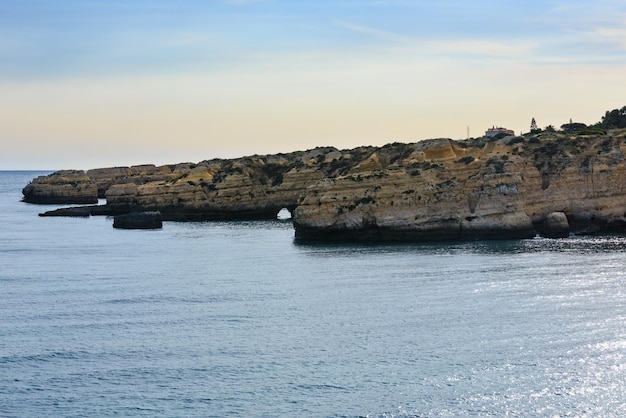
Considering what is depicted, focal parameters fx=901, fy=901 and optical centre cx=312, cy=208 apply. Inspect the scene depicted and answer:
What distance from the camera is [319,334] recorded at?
35750mm

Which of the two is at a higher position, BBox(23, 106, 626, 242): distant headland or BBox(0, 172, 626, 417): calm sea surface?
BBox(23, 106, 626, 242): distant headland

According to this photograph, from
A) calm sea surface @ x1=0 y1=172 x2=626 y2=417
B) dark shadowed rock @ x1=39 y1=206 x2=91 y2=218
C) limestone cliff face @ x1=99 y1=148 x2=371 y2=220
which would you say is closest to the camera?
calm sea surface @ x1=0 y1=172 x2=626 y2=417

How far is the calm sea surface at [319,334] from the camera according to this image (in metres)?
27.4

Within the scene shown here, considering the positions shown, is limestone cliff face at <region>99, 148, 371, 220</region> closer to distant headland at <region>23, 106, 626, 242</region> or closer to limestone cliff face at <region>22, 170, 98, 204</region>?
distant headland at <region>23, 106, 626, 242</region>

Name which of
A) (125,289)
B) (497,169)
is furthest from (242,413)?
(497,169)

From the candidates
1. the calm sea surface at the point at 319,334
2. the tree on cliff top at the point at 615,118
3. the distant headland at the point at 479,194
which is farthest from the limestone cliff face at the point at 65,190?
the calm sea surface at the point at 319,334

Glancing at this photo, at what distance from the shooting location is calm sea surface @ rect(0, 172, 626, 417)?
27359mm

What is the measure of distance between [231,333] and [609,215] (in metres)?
45.7

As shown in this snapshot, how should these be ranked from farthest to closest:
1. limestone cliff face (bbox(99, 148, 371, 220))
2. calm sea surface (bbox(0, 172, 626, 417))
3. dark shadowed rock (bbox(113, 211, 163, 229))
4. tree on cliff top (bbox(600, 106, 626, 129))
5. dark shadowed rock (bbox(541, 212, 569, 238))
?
tree on cliff top (bbox(600, 106, 626, 129)) < limestone cliff face (bbox(99, 148, 371, 220)) < dark shadowed rock (bbox(113, 211, 163, 229)) < dark shadowed rock (bbox(541, 212, 569, 238)) < calm sea surface (bbox(0, 172, 626, 417))

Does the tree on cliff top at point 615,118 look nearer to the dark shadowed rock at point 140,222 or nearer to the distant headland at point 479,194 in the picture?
the distant headland at point 479,194

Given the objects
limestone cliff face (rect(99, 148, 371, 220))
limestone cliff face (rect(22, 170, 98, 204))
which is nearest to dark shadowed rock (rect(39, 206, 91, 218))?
limestone cliff face (rect(99, 148, 371, 220))

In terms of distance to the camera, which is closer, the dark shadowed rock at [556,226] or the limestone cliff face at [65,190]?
the dark shadowed rock at [556,226]

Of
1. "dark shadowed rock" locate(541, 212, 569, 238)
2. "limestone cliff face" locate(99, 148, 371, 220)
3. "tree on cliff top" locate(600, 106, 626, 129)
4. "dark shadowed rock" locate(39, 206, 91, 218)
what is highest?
"tree on cliff top" locate(600, 106, 626, 129)

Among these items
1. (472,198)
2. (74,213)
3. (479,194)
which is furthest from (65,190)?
(479,194)
